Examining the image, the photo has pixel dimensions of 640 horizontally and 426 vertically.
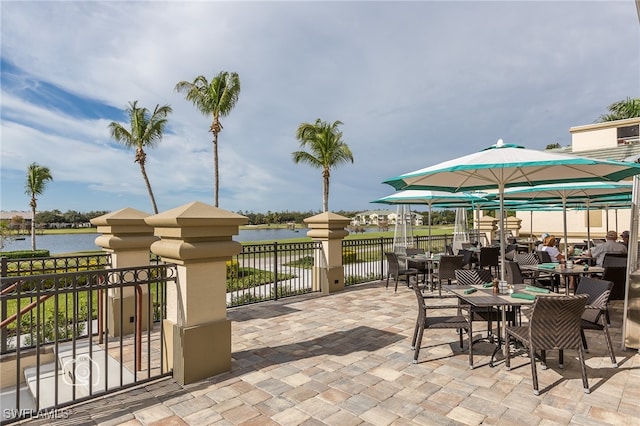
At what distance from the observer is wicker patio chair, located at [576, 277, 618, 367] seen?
12.9ft

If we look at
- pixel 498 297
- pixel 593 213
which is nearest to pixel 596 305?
pixel 498 297

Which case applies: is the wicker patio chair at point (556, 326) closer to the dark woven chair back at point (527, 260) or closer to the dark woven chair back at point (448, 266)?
the dark woven chair back at point (448, 266)

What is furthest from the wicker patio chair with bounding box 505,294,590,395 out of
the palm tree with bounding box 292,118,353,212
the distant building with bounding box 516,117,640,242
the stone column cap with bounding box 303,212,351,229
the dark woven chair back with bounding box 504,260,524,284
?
the palm tree with bounding box 292,118,353,212

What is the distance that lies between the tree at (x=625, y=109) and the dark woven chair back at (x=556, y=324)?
29761 millimetres

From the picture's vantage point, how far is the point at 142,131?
24.3 m

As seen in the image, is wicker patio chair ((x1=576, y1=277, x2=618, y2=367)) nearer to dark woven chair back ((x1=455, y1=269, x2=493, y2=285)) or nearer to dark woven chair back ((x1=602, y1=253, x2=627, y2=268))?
dark woven chair back ((x1=455, y1=269, x2=493, y2=285))

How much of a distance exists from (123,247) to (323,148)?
65.8ft

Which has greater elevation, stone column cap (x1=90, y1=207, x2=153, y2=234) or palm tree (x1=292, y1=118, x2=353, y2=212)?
palm tree (x1=292, y1=118, x2=353, y2=212)

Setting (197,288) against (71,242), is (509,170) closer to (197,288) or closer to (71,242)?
(197,288)

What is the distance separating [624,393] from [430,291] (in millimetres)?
5419

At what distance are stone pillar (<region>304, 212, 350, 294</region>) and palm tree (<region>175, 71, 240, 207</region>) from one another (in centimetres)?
1330

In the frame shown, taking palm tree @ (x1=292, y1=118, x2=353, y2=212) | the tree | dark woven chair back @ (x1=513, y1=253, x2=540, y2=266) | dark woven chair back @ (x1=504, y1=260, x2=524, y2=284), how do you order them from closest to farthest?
1. dark woven chair back @ (x1=504, y1=260, x2=524, y2=284)
2. dark woven chair back @ (x1=513, y1=253, x2=540, y2=266)
3. the tree
4. palm tree @ (x1=292, y1=118, x2=353, y2=212)

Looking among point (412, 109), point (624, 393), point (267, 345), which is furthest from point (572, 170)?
point (412, 109)

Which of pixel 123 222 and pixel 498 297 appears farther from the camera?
pixel 123 222
